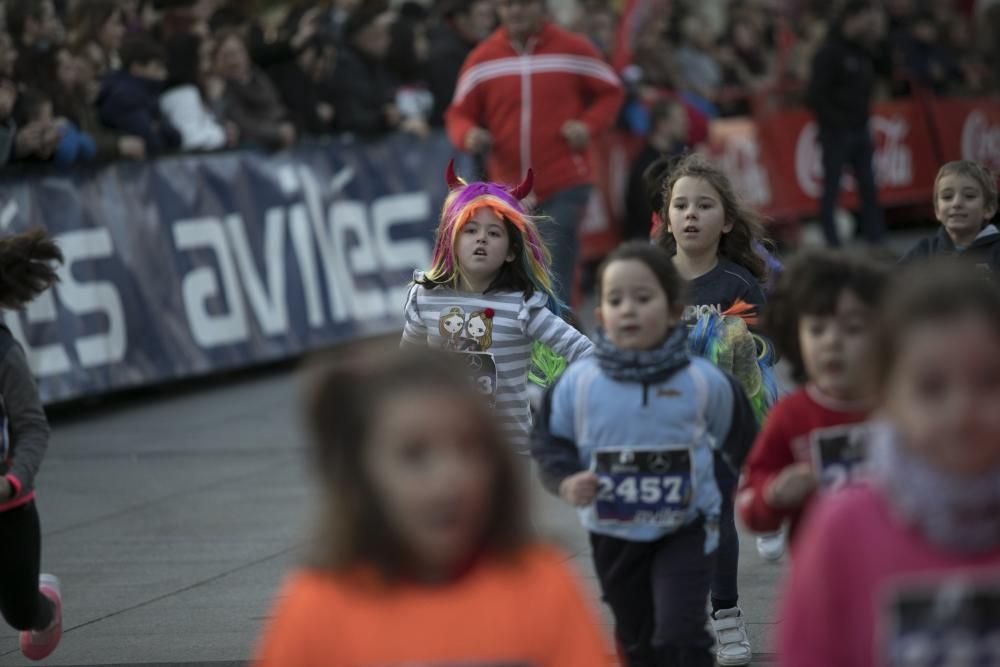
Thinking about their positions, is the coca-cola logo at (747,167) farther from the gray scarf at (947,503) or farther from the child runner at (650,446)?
the gray scarf at (947,503)

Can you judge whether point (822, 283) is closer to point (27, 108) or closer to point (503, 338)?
point (503, 338)

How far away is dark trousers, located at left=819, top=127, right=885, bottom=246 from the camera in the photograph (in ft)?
54.1

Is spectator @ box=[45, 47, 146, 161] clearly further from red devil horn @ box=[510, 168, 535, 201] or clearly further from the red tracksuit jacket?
red devil horn @ box=[510, 168, 535, 201]

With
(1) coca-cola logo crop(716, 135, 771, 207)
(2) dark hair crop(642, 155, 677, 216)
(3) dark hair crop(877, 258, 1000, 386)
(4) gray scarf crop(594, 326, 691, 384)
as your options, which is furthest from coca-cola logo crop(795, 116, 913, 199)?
(3) dark hair crop(877, 258, 1000, 386)

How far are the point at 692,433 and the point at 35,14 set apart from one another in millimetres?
7350

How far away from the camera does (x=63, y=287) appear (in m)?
10.5

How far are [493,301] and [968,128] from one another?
53.4 feet

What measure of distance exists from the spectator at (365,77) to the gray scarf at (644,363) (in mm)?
9229

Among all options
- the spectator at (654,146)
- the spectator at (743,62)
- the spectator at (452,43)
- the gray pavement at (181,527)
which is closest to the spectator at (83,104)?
the gray pavement at (181,527)

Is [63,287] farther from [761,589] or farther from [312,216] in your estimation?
[761,589]

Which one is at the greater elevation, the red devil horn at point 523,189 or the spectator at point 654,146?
the red devil horn at point 523,189

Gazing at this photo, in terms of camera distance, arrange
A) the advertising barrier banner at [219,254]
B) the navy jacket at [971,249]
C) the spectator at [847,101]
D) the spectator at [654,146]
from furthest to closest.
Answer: the spectator at [847,101], the spectator at [654,146], the advertising barrier banner at [219,254], the navy jacket at [971,249]

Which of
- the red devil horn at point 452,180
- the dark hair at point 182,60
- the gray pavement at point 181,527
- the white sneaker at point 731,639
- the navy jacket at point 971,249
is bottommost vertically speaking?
the gray pavement at point 181,527

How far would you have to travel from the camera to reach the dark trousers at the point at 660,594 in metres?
4.37
